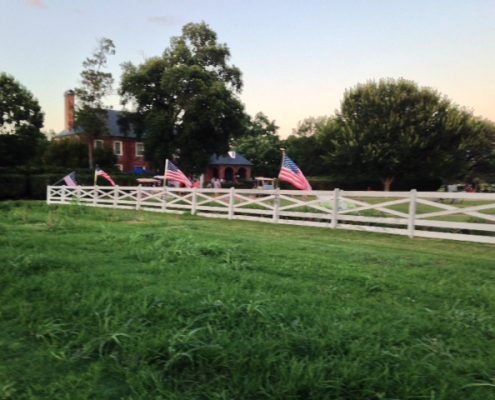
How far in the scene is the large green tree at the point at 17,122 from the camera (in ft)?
134

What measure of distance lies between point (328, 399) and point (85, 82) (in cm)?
4619

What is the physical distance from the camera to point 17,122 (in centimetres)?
4178

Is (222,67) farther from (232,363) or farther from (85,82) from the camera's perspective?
(232,363)

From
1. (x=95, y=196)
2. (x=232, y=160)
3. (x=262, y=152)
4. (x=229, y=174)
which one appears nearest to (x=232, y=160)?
(x=232, y=160)

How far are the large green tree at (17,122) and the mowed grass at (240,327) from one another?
130 feet

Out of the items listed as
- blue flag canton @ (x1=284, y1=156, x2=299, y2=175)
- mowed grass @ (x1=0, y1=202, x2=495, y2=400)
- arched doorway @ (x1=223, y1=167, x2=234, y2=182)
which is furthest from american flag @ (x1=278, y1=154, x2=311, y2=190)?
arched doorway @ (x1=223, y1=167, x2=234, y2=182)

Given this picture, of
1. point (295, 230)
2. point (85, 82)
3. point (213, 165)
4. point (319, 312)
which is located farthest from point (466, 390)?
point (213, 165)

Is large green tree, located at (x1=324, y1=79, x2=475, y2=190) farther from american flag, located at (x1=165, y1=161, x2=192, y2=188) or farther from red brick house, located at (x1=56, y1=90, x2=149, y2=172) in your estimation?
red brick house, located at (x1=56, y1=90, x2=149, y2=172)

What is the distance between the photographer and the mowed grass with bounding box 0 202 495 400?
2.89 meters

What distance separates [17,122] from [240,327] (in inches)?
1765

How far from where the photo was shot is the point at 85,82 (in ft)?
143

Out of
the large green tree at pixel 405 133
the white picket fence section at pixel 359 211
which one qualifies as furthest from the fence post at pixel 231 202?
the large green tree at pixel 405 133

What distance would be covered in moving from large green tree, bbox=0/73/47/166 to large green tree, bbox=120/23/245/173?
910 cm

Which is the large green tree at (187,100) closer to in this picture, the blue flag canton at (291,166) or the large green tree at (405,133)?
the large green tree at (405,133)
